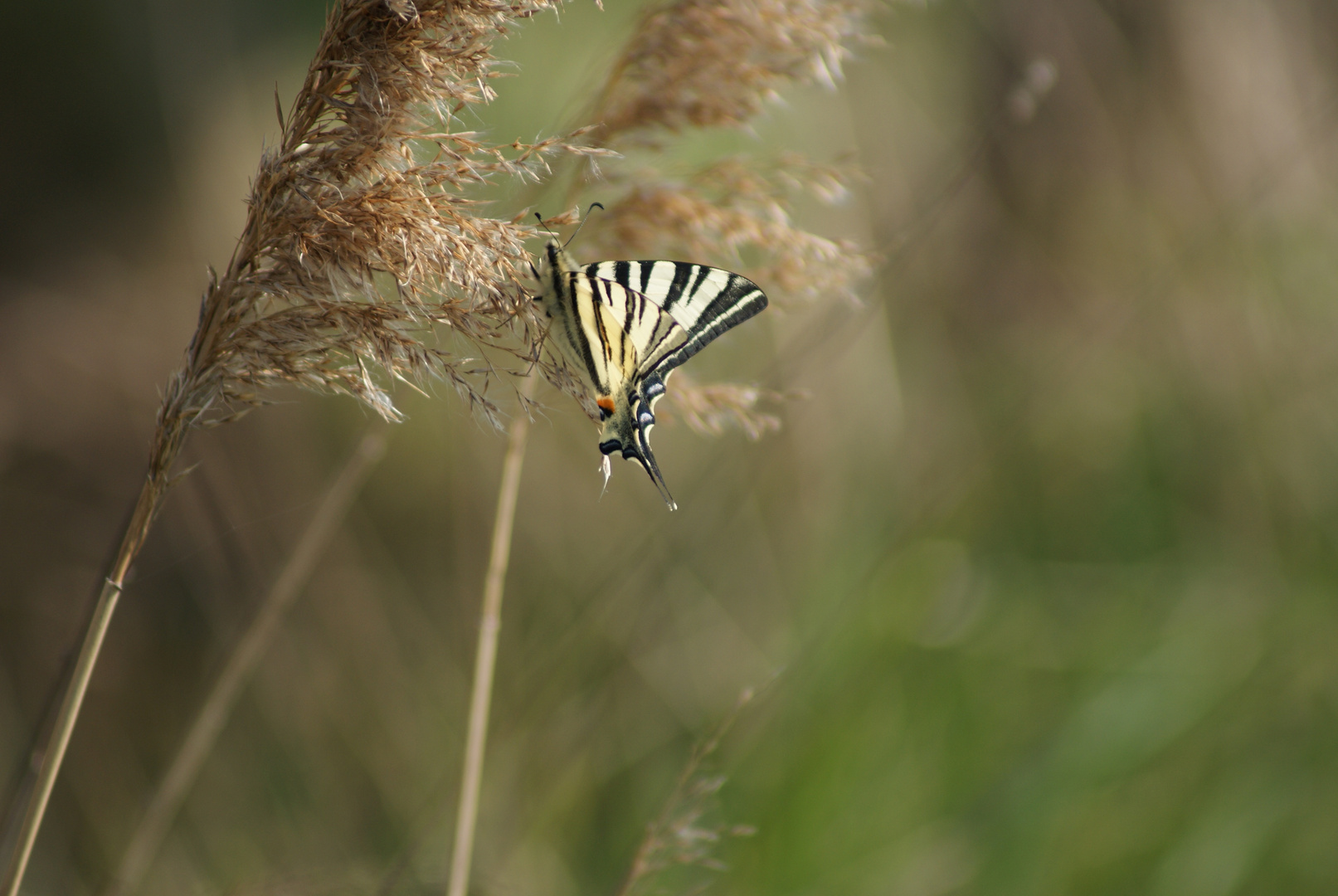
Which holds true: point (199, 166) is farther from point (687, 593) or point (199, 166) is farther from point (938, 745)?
point (938, 745)

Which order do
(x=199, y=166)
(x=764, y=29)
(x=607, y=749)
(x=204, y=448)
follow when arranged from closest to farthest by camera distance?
1. (x=764, y=29)
2. (x=607, y=749)
3. (x=204, y=448)
4. (x=199, y=166)

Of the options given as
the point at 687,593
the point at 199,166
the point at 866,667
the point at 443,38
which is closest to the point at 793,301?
the point at 443,38

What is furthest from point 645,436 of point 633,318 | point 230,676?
point 230,676

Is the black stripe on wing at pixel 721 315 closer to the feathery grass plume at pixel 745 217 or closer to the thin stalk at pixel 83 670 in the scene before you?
the feathery grass plume at pixel 745 217

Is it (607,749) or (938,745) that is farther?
(607,749)

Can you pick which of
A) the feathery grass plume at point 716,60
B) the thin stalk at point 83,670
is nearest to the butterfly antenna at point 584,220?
the feathery grass plume at point 716,60

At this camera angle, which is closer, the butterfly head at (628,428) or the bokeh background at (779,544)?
the butterfly head at (628,428)

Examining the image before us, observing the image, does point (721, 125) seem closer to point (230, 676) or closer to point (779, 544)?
point (230, 676)

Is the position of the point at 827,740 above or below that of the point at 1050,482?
below
